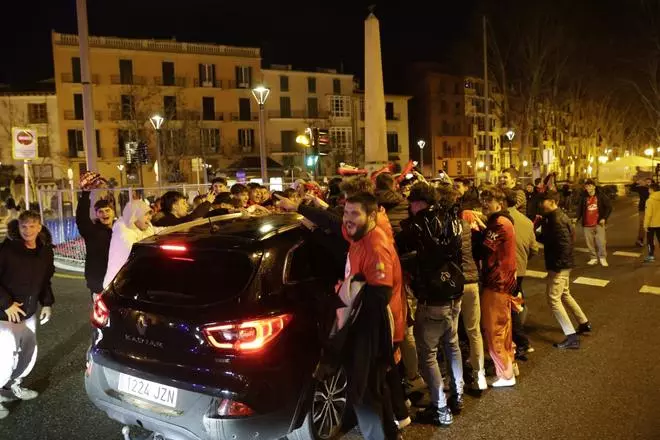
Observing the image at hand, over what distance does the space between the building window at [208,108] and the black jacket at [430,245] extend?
5040 centimetres

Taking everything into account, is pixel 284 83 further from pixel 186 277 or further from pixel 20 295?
pixel 186 277

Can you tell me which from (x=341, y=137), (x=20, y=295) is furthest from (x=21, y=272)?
(x=341, y=137)

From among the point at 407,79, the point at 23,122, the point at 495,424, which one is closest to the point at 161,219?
the point at 495,424

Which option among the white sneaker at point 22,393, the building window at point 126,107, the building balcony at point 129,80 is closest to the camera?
the white sneaker at point 22,393

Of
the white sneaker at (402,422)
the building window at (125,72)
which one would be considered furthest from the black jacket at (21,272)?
the building window at (125,72)

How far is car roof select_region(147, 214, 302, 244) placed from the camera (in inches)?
154

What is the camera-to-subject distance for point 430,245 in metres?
4.47

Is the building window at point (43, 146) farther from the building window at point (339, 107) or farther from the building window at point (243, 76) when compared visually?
the building window at point (339, 107)

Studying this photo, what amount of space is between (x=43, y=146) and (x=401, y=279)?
50.0 metres

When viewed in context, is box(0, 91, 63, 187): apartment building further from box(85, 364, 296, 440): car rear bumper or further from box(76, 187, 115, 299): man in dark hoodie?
box(85, 364, 296, 440): car rear bumper

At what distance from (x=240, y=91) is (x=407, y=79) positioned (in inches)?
859

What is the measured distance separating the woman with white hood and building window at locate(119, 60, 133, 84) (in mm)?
47028

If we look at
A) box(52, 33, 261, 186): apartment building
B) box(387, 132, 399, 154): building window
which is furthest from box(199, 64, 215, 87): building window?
box(387, 132, 399, 154): building window

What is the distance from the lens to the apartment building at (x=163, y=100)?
152 ft
